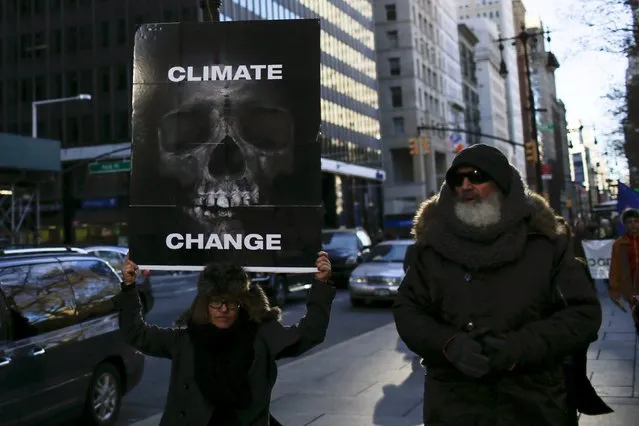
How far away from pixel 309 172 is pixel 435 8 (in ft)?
304

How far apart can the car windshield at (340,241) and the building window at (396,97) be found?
59.6m

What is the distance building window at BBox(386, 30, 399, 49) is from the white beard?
8086 cm

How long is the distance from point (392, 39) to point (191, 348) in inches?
3203

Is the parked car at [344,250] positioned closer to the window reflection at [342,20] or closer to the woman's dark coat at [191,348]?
the woman's dark coat at [191,348]

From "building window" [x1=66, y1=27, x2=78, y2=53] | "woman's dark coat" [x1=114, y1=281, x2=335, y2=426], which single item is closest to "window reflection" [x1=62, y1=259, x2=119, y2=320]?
"woman's dark coat" [x1=114, y1=281, x2=335, y2=426]

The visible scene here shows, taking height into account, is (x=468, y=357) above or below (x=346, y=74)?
below

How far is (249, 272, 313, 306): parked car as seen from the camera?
15844 millimetres

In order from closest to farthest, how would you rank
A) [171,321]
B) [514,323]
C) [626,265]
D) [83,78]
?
1. [514,323]
2. [626,265]
3. [171,321]
4. [83,78]

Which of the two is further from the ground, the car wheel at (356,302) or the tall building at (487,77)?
the tall building at (487,77)

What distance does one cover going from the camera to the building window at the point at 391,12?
3171 inches

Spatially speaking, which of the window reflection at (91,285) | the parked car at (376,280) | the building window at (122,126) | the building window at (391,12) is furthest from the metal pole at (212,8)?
the building window at (391,12)

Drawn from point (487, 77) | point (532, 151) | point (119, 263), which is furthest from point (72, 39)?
point (487, 77)

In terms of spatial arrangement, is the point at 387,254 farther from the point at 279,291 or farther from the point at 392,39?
the point at 392,39

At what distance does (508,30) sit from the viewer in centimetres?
15475
